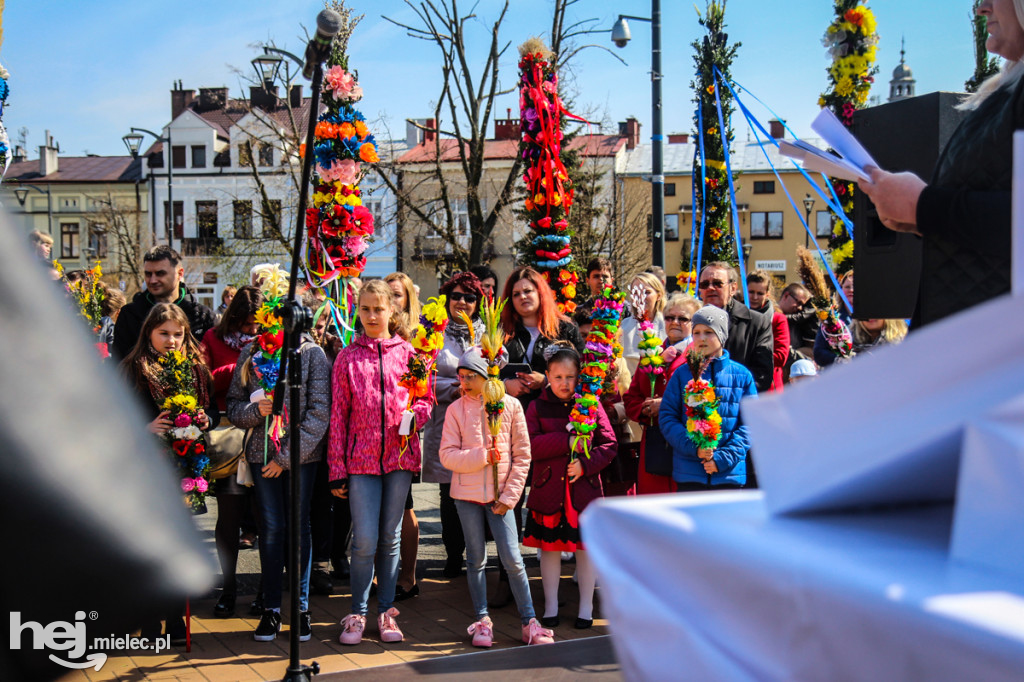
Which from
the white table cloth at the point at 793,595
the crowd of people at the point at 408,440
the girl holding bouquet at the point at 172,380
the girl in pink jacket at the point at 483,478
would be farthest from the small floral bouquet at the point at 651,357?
the white table cloth at the point at 793,595

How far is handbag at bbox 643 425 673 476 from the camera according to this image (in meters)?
5.40

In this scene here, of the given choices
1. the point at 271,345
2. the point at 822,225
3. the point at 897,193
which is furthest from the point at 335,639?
the point at 822,225

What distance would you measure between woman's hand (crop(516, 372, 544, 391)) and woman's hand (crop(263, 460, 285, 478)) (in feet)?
5.16

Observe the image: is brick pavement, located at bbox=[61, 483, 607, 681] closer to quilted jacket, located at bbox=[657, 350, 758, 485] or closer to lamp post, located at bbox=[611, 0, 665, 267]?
quilted jacket, located at bbox=[657, 350, 758, 485]

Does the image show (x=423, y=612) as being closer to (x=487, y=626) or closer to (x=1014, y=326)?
(x=487, y=626)

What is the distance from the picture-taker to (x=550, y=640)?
4762mm

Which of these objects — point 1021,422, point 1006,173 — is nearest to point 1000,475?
point 1021,422

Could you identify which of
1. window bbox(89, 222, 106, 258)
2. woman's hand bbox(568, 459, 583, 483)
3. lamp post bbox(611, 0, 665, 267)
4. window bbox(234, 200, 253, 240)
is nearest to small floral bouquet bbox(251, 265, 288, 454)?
woman's hand bbox(568, 459, 583, 483)

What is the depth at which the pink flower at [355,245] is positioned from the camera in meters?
5.55

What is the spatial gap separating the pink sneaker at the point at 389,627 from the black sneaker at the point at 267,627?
0.56 m

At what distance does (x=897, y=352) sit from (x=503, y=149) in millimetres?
42967

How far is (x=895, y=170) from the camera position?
8.82 ft

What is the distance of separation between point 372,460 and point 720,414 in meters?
1.95

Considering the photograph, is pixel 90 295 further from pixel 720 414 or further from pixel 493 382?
pixel 720 414
